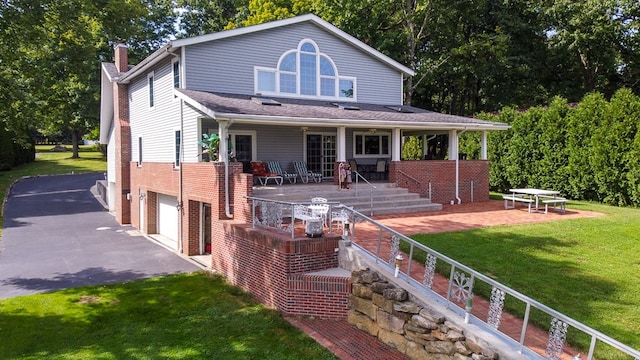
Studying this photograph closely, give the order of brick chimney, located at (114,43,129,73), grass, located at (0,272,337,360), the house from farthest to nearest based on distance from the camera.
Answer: brick chimney, located at (114,43,129,73) < the house < grass, located at (0,272,337,360)

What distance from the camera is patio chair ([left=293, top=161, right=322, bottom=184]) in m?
17.1

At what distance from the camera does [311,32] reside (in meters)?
18.6

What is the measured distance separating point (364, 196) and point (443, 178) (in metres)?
4.25

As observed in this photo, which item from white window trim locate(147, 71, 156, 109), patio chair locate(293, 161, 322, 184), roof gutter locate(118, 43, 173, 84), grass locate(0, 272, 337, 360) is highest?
roof gutter locate(118, 43, 173, 84)

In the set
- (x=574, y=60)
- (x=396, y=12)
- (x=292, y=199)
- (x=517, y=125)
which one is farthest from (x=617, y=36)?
(x=292, y=199)

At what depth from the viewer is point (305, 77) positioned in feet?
61.1

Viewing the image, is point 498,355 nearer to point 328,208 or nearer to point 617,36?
point 328,208

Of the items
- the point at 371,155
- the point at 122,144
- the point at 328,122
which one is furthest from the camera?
the point at 122,144

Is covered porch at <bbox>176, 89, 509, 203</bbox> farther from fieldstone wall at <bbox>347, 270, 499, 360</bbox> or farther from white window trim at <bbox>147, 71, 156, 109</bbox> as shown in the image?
fieldstone wall at <bbox>347, 270, 499, 360</bbox>

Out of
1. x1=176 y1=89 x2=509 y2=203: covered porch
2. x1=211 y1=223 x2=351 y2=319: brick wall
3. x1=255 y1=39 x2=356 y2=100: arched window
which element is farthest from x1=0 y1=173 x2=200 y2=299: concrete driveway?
x1=255 y1=39 x2=356 y2=100: arched window

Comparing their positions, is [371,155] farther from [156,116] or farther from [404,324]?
[404,324]

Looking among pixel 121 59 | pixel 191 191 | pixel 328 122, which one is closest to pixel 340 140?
pixel 328 122

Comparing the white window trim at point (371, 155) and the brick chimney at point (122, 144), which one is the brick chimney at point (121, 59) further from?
the white window trim at point (371, 155)

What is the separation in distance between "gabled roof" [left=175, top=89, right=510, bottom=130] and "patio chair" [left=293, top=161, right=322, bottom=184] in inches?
96.8
